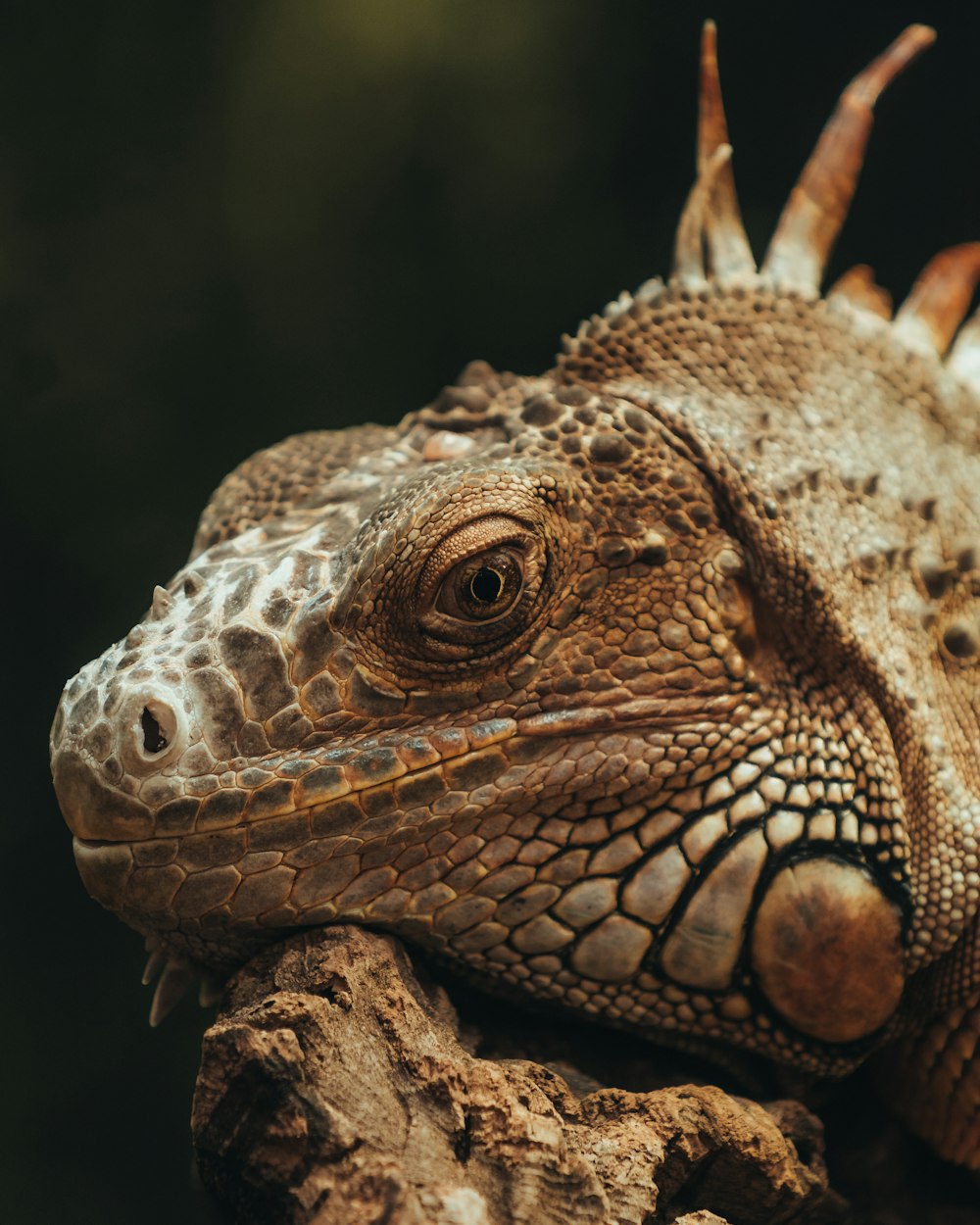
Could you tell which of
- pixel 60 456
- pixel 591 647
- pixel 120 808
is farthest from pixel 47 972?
pixel 591 647

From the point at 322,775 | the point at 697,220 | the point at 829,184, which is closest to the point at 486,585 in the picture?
the point at 322,775

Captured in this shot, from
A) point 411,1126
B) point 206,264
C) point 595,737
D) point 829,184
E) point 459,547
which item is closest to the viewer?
point 411,1126

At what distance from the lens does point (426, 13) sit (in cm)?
518

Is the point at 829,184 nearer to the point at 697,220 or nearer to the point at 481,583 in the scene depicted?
the point at 697,220

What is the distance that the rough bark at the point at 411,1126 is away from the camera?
2.04m

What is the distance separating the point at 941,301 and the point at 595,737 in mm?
2003

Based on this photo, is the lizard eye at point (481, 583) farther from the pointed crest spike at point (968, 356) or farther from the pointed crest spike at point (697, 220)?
the pointed crest spike at point (968, 356)

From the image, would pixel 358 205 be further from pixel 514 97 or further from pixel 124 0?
pixel 124 0

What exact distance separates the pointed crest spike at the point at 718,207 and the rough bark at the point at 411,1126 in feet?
7.05

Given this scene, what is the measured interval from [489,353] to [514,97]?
1.13 metres

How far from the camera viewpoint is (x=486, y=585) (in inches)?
104

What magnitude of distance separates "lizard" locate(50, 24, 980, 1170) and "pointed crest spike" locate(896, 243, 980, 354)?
820mm

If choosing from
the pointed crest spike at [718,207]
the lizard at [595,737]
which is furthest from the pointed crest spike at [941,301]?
the lizard at [595,737]

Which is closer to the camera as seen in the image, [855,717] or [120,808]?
[120,808]
